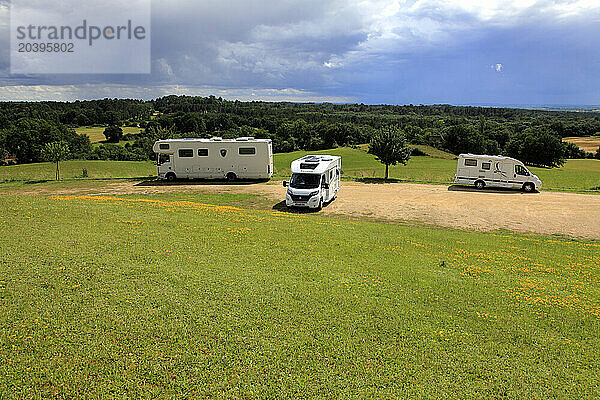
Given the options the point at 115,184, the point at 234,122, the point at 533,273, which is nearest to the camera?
the point at 533,273

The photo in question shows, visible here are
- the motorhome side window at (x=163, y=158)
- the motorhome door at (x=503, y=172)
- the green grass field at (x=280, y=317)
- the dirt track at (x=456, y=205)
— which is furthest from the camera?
the motorhome side window at (x=163, y=158)

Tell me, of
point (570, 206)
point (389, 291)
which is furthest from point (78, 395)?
point (570, 206)

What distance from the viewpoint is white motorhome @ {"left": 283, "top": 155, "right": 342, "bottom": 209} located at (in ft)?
69.0

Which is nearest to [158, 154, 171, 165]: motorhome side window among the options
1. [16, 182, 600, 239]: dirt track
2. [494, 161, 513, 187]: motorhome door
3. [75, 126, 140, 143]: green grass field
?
[16, 182, 600, 239]: dirt track

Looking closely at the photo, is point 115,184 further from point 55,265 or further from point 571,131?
point 571,131

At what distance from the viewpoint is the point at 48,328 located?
6.53 metres

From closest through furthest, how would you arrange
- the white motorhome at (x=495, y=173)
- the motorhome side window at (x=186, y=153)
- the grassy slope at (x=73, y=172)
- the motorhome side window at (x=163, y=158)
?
1. the white motorhome at (x=495, y=173)
2. the motorhome side window at (x=186, y=153)
3. the motorhome side window at (x=163, y=158)
4. the grassy slope at (x=73, y=172)

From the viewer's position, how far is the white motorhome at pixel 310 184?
2103cm

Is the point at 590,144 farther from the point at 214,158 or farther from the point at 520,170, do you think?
the point at 214,158

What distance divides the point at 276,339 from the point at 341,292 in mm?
2483

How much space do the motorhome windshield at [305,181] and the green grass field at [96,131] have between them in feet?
214

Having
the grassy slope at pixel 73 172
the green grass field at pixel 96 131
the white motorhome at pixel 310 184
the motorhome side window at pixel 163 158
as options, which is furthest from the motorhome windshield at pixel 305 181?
the green grass field at pixel 96 131

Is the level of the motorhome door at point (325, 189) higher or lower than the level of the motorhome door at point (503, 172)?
lower

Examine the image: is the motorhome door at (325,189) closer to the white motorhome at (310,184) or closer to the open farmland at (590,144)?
the white motorhome at (310,184)
